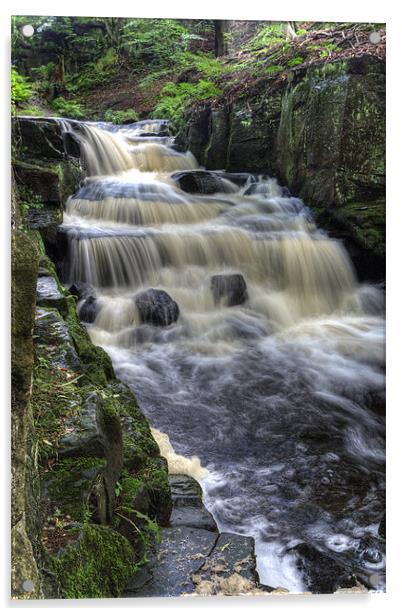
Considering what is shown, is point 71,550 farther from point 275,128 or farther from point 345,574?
point 275,128

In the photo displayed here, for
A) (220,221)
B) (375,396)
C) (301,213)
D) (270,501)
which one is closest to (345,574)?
(270,501)

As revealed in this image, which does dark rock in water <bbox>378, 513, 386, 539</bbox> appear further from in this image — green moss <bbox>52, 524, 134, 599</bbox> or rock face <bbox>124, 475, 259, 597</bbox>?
green moss <bbox>52, 524, 134, 599</bbox>

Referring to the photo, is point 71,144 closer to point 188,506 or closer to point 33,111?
point 33,111

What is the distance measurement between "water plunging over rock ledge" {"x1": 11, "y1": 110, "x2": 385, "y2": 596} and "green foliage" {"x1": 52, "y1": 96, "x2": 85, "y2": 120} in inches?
4.8

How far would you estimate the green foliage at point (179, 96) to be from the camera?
129 inches

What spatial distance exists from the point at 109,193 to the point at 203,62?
2157 millimetres

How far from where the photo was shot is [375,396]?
122 inches

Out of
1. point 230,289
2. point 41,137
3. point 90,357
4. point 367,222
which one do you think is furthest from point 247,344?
point 41,137

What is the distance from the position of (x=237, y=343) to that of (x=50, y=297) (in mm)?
1412

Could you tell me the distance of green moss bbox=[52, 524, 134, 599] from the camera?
1696 millimetres

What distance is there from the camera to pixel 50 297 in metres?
3.14

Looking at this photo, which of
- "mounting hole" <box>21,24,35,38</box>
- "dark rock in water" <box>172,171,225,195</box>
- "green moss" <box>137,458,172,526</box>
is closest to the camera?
"green moss" <box>137,458,172,526</box>

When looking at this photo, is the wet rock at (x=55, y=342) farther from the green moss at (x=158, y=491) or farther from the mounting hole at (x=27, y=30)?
the mounting hole at (x=27, y=30)

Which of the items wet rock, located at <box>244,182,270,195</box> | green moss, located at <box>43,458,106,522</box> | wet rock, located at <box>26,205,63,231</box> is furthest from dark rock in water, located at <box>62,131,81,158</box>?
green moss, located at <box>43,458,106,522</box>
